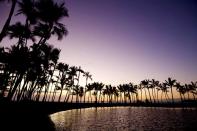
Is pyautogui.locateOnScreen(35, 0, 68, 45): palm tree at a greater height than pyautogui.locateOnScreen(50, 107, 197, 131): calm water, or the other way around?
pyautogui.locateOnScreen(35, 0, 68, 45): palm tree

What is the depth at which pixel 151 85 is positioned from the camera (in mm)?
123062

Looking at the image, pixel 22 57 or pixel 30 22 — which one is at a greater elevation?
pixel 30 22

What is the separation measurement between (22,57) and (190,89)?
120450mm

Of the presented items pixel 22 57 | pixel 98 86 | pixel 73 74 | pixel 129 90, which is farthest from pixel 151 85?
pixel 22 57

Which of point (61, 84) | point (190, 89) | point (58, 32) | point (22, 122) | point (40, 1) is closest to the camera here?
point (22, 122)

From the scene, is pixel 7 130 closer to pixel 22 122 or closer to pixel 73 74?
pixel 22 122

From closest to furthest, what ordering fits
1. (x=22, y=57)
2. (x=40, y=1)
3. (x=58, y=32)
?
(x=40, y=1) → (x=58, y=32) → (x=22, y=57)

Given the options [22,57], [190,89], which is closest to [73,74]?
[22,57]

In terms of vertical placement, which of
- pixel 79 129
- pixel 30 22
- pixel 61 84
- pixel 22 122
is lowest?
pixel 79 129

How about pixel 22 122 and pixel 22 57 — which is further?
pixel 22 57

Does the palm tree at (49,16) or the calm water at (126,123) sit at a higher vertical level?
the palm tree at (49,16)

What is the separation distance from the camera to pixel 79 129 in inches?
924

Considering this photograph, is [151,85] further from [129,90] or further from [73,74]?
[73,74]

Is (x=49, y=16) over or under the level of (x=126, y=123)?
over
